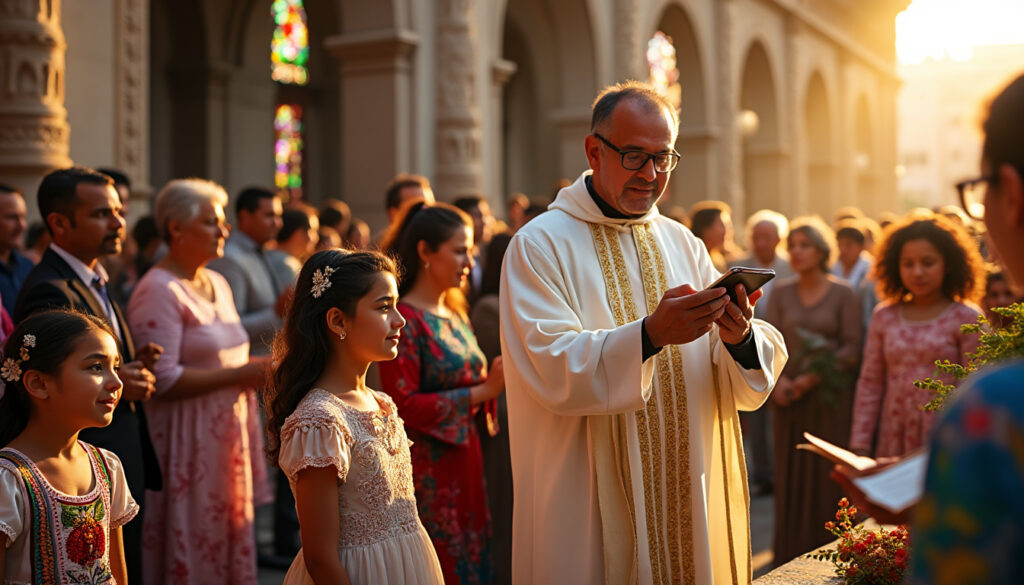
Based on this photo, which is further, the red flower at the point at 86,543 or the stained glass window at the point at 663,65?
the stained glass window at the point at 663,65

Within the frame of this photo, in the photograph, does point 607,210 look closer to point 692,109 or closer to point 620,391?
point 620,391

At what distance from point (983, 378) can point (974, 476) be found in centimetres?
10

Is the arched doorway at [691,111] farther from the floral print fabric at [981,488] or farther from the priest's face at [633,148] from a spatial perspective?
the floral print fabric at [981,488]

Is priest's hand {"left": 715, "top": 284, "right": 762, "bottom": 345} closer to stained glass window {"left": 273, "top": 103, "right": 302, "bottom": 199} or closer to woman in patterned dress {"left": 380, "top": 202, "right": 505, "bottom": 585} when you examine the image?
woman in patterned dress {"left": 380, "top": 202, "right": 505, "bottom": 585}

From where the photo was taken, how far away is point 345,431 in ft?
8.91

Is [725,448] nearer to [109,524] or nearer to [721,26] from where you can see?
[109,524]

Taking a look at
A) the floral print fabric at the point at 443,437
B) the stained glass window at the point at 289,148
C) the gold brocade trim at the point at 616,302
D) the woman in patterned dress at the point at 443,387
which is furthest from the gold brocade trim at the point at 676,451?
the stained glass window at the point at 289,148

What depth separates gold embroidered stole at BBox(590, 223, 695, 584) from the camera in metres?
2.97

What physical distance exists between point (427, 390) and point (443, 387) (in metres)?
0.06

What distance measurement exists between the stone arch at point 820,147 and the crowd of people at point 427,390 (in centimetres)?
2163

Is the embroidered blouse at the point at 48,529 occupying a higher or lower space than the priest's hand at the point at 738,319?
lower

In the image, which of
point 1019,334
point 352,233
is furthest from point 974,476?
point 352,233

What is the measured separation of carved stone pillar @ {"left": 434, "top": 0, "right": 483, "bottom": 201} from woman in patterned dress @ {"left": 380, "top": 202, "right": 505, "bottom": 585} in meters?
7.06

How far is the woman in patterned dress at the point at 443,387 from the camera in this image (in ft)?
12.7
